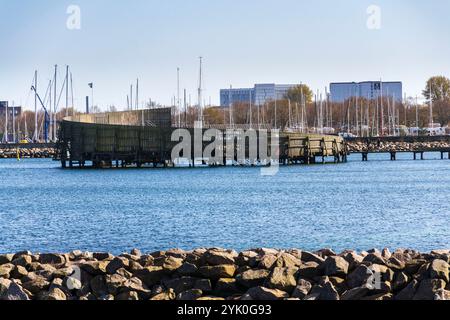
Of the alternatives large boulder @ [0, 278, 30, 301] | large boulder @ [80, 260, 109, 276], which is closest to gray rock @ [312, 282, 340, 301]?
large boulder @ [80, 260, 109, 276]

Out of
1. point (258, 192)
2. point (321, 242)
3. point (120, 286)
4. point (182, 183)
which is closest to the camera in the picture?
point (120, 286)

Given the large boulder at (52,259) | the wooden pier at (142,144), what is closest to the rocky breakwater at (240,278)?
the large boulder at (52,259)

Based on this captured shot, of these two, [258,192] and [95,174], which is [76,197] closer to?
[258,192]

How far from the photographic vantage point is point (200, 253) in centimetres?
1889

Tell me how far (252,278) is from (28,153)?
142 metres

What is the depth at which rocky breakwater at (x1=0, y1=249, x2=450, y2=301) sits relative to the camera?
16016 mm

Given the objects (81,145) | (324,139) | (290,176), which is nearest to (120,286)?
(290,176)

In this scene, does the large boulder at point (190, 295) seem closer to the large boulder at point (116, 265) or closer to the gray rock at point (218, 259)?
the gray rock at point (218, 259)

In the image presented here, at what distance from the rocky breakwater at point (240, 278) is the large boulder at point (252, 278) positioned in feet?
0.06

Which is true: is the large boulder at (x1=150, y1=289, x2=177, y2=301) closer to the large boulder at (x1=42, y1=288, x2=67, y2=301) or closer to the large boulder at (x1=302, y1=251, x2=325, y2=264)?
the large boulder at (x1=42, y1=288, x2=67, y2=301)

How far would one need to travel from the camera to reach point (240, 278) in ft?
55.5

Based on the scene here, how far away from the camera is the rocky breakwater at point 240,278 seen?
1602 centimetres

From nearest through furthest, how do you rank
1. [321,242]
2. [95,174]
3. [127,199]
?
[321,242]
[127,199]
[95,174]
